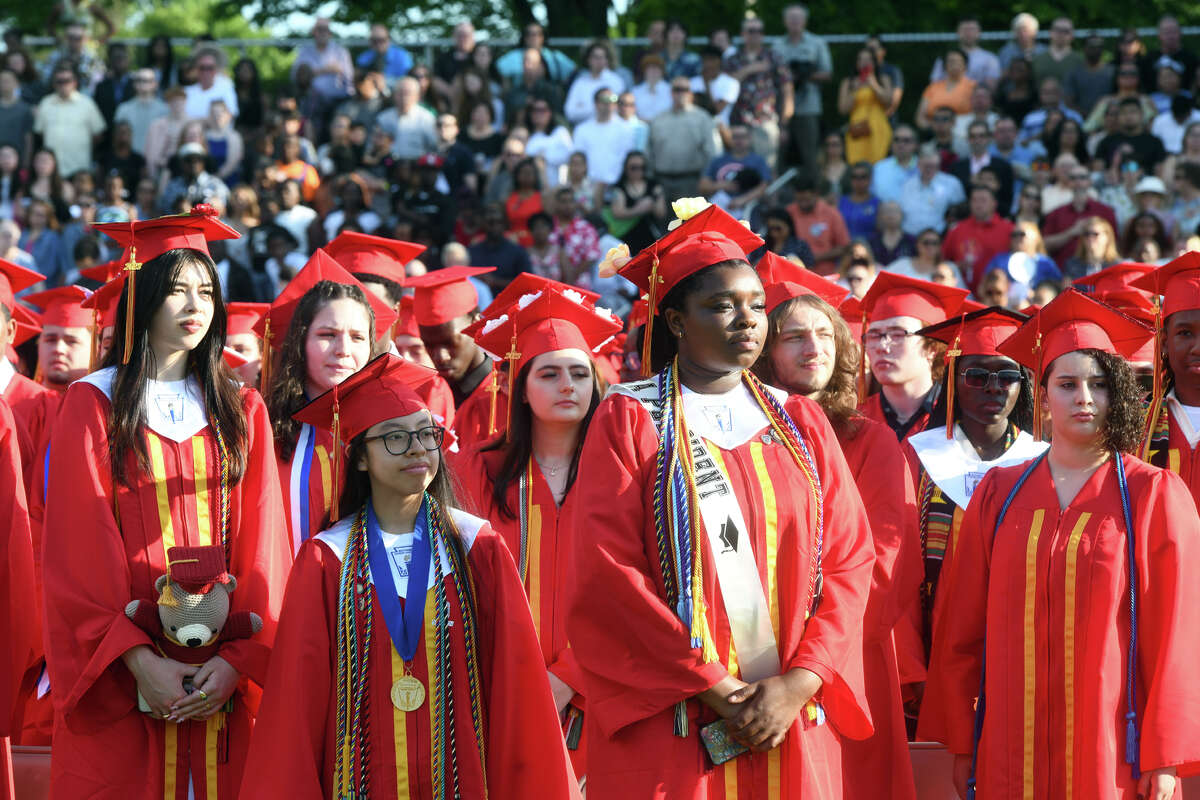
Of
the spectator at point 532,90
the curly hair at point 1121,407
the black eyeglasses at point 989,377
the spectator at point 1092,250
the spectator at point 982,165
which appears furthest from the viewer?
the spectator at point 532,90

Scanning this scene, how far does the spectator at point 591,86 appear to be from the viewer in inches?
604

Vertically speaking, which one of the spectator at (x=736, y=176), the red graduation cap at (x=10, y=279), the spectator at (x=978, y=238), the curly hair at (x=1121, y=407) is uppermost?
the spectator at (x=736, y=176)

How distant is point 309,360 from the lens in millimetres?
5910

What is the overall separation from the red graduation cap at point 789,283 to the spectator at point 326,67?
Answer: 10512 millimetres

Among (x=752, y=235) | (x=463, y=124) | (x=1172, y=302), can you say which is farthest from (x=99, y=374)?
(x=463, y=124)

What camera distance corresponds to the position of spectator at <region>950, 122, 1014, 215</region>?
13.6m

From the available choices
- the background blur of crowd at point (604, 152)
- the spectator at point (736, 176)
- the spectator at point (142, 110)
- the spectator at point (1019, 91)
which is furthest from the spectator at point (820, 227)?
the spectator at point (142, 110)

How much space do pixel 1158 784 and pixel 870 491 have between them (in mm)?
1278

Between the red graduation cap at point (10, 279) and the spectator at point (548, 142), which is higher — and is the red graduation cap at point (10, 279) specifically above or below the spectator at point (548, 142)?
below

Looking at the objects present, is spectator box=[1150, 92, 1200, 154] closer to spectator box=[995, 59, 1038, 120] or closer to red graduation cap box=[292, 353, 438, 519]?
spectator box=[995, 59, 1038, 120]

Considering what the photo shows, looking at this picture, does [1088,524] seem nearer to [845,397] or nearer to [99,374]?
[845,397]

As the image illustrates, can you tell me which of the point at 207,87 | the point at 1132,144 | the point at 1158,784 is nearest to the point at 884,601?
the point at 1158,784

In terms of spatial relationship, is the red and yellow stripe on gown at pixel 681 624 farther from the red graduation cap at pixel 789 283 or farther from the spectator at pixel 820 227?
the spectator at pixel 820 227

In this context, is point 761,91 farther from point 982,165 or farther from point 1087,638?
point 1087,638
